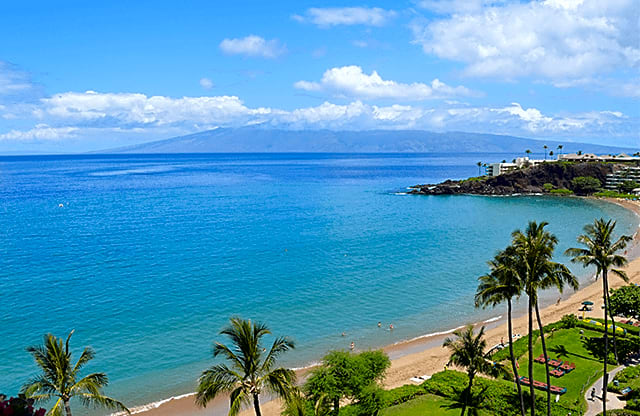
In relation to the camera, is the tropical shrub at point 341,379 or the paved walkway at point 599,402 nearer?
the tropical shrub at point 341,379

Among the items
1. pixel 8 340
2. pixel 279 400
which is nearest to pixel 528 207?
pixel 279 400

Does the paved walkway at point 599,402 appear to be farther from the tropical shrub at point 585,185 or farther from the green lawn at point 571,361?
the tropical shrub at point 585,185

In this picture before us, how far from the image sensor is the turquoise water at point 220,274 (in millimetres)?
44812

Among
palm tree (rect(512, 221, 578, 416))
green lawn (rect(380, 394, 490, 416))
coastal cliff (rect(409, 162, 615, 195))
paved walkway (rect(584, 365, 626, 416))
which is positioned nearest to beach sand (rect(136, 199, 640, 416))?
green lawn (rect(380, 394, 490, 416))

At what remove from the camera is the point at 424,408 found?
Result: 31797 mm

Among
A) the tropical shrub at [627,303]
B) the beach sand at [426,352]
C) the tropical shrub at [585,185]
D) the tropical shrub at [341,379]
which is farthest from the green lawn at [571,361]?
the tropical shrub at [585,185]

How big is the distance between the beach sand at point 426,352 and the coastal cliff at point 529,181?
10244 cm

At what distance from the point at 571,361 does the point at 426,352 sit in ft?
40.1

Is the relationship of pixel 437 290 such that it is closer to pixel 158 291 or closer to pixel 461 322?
pixel 461 322

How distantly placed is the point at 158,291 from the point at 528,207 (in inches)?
4375

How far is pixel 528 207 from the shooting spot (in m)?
136

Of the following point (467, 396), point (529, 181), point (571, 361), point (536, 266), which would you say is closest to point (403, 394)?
point (467, 396)

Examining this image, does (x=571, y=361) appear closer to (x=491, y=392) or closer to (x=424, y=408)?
(x=491, y=392)

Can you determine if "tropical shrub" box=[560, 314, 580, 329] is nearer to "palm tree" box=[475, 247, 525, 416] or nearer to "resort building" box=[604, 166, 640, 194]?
"palm tree" box=[475, 247, 525, 416]
